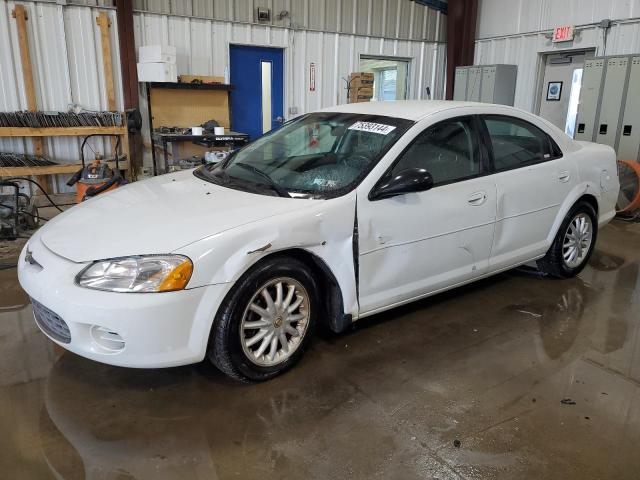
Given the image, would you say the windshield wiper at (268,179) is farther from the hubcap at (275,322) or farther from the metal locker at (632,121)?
the metal locker at (632,121)

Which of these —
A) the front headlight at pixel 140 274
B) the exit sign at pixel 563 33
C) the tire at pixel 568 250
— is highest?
the exit sign at pixel 563 33

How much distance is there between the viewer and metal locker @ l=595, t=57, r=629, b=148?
677 cm

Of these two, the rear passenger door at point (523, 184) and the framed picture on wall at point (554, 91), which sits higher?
the framed picture on wall at point (554, 91)

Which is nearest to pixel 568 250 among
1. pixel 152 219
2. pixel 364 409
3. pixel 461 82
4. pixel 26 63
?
Answer: pixel 364 409

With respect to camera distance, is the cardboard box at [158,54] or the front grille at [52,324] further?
the cardboard box at [158,54]

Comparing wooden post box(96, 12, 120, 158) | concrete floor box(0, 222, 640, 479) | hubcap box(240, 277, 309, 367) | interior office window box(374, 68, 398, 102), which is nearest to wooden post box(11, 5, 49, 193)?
wooden post box(96, 12, 120, 158)

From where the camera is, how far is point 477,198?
3.04 m

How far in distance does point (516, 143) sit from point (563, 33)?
21.0 feet

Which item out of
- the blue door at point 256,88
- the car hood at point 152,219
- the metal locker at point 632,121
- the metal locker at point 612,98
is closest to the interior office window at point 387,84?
the blue door at point 256,88

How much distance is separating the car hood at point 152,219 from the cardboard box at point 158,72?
4547 millimetres

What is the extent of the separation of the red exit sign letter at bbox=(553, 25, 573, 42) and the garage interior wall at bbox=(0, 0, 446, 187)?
90.5 inches

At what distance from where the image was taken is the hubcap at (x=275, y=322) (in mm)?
2385

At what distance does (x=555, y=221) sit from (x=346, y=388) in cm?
212

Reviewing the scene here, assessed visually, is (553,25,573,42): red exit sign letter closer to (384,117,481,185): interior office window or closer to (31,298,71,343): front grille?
(384,117,481,185): interior office window
